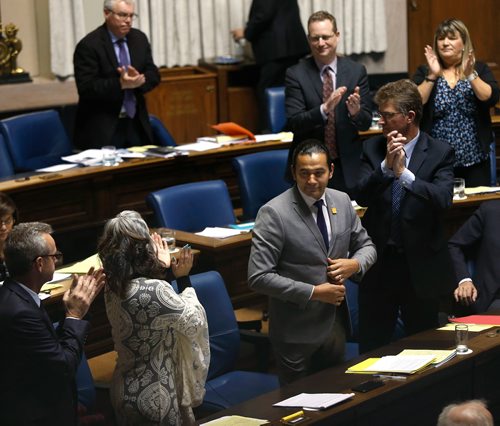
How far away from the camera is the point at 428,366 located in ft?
14.0

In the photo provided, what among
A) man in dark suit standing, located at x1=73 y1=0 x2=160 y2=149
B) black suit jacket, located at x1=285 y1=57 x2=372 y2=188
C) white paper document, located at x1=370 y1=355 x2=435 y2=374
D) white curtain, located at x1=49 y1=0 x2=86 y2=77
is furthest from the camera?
white curtain, located at x1=49 y1=0 x2=86 y2=77

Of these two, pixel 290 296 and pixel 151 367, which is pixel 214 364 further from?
pixel 151 367

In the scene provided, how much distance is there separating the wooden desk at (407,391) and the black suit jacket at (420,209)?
374mm

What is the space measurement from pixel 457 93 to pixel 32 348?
354 centimetres

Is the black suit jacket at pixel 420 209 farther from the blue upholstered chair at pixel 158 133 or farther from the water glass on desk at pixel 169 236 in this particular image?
the blue upholstered chair at pixel 158 133

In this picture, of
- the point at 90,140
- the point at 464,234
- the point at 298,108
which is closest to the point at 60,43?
the point at 90,140

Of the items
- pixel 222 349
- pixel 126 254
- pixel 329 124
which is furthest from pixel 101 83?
pixel 126 254

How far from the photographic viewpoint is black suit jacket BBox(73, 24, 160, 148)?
7.24m

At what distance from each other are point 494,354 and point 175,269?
132 cm

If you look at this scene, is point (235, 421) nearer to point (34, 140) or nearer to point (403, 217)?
point (403, 217)

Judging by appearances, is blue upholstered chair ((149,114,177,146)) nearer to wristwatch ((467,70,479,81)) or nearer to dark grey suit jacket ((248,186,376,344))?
wristwatch ((467,70,479,81))

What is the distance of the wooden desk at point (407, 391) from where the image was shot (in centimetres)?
390

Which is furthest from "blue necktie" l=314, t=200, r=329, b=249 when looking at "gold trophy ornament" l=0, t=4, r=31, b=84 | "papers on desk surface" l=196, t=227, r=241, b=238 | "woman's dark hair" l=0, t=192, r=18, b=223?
"gold trophy ornament" l=0, t=4, r=31, b=84

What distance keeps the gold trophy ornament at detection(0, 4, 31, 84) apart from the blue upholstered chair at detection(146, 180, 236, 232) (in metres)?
3.52
